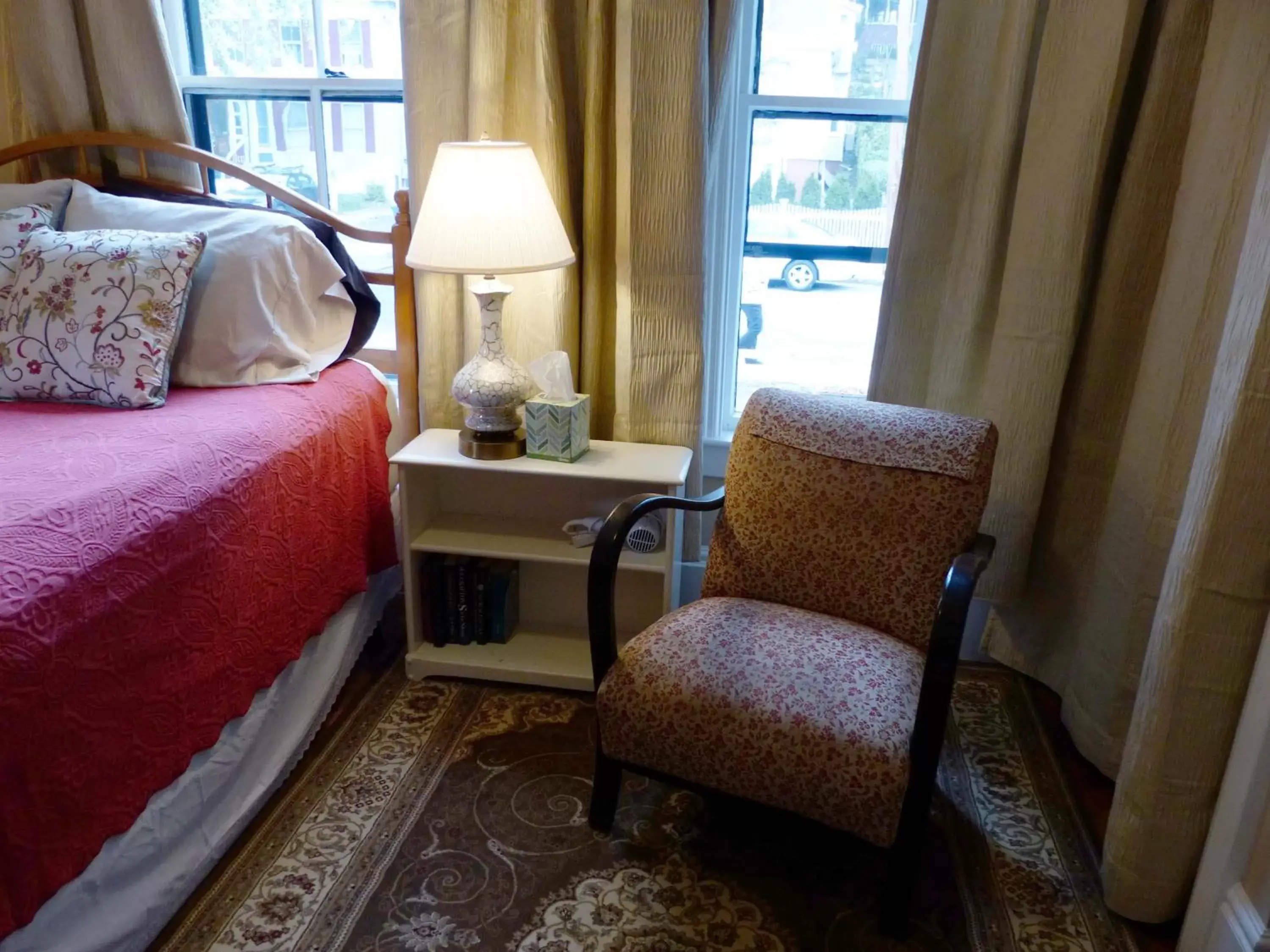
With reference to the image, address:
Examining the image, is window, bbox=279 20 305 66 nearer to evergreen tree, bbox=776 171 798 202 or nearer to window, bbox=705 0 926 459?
window, bbox=705 0 926 459

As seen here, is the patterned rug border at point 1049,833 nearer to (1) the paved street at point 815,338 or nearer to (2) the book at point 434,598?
(1) the paved street at point 815,338

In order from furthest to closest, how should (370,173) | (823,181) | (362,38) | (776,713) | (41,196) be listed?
(370,173) → (362,38) → (823,181) → (41,196) → (776,713)

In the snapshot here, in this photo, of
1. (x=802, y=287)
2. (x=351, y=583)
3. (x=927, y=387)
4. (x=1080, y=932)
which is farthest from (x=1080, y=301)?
(x=351, y=583)

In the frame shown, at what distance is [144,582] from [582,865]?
36.4 inches

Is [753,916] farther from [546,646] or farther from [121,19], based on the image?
[121,19]

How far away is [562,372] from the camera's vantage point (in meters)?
2.17

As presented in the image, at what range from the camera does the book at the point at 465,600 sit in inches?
91.4

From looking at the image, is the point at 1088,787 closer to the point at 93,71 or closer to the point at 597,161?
the point at 597,161

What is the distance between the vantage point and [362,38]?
98.6 inches

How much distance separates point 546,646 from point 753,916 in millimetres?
927

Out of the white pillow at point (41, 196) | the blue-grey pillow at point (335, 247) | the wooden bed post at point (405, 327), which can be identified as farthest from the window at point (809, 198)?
the white pillow at point (41, 196)

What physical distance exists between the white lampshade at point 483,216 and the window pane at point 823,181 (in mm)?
721

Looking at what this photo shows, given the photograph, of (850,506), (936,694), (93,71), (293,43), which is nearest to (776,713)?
(936,694)

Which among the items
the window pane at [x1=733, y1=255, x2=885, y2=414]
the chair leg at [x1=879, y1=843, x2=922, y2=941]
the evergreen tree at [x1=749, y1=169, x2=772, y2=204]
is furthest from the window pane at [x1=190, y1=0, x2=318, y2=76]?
the chair leg at [x1=879, y1=843, x2=922, y2=941]
